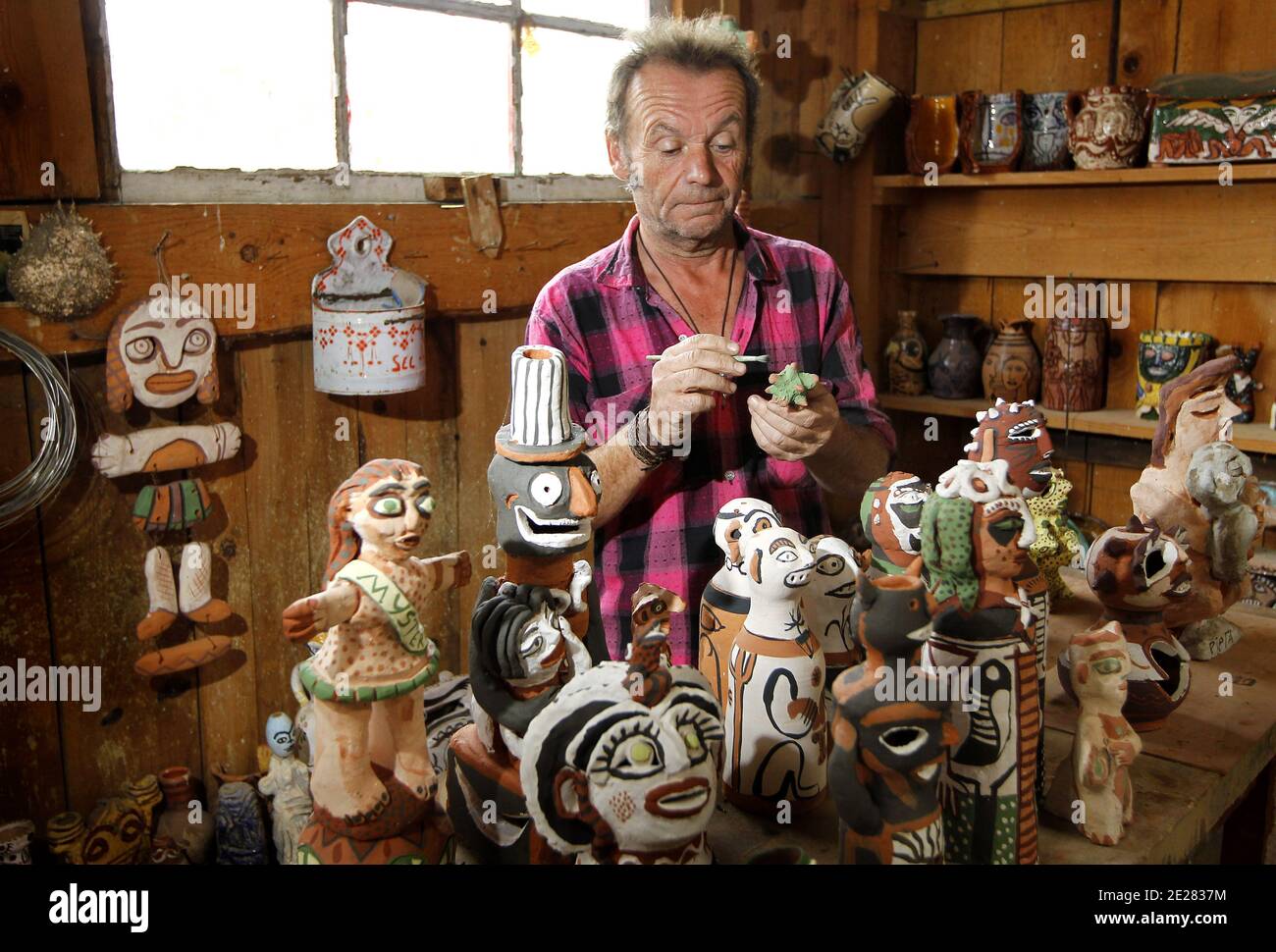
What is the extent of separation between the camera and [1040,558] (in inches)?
67.9

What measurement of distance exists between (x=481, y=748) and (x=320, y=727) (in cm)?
21

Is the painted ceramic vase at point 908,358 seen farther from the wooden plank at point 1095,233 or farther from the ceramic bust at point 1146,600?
the ceramic bust at point 1146,600

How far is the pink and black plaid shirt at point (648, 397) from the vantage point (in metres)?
1.69

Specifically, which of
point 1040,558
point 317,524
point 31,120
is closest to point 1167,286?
point 1040,558

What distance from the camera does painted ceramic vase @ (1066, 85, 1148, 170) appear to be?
2756mm

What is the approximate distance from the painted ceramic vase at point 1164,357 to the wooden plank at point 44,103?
7.86 feet

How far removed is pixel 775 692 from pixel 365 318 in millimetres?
1145

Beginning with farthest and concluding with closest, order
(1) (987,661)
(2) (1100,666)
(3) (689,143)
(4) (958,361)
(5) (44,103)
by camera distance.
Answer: (4) (958,361) → (5) (44,103) → (3) (689,143) → (2) (1100,666) → (1) (987,661)

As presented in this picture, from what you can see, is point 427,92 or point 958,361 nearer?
point 427,92

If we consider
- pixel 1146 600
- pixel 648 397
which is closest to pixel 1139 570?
pixel 1146 600

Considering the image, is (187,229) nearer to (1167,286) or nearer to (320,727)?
(320,727)

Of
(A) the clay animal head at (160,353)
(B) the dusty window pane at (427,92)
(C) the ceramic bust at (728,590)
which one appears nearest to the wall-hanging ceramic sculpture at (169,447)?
(A) the clay animal head at (160,353)

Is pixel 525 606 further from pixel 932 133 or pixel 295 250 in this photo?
pixel 932 133

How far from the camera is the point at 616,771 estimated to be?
94 centimetres
